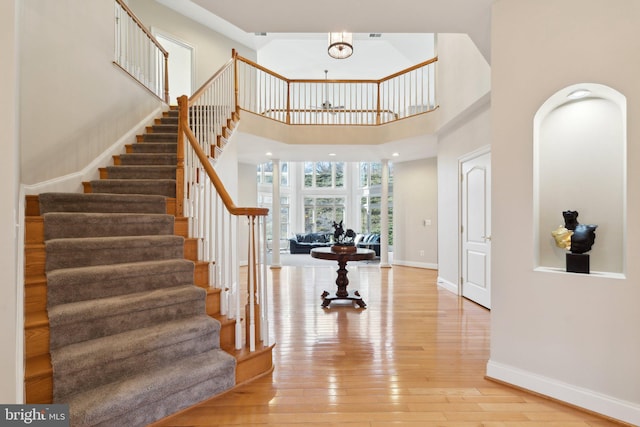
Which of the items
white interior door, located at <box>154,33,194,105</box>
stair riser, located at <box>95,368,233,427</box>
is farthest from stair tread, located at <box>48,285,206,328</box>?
white interior door, located at <box>154,33,194,105</box>

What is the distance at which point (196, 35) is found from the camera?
712 cm

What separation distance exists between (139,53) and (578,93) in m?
5.71

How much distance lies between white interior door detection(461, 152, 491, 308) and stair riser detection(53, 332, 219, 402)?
3696 millimetres

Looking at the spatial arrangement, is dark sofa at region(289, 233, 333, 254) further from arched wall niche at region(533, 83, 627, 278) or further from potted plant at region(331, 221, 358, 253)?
arched wall niche at region(533, 83, 627, 278)

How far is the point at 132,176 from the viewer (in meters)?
3.76

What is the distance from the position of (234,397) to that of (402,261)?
6.36m

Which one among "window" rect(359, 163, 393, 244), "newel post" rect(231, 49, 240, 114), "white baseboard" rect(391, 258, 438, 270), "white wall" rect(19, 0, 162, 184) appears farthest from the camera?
"window" rect(359, 163, 393, 244)

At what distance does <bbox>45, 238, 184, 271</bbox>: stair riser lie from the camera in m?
2.16

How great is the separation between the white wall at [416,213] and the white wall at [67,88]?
5902mm

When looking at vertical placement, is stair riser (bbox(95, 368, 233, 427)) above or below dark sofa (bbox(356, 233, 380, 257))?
below

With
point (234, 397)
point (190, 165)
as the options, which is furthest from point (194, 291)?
point (190, 165)

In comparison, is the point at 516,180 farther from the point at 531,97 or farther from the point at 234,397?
the point at 234,397

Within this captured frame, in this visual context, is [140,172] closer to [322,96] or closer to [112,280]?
[112,280]

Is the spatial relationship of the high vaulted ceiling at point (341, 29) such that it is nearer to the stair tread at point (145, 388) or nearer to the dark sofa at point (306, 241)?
the stair tread at point (145, 388)
